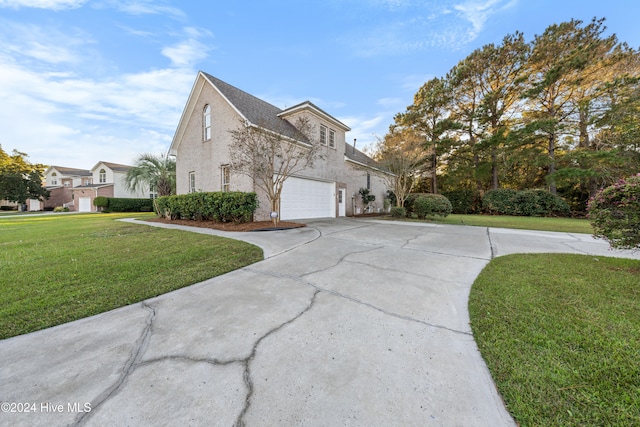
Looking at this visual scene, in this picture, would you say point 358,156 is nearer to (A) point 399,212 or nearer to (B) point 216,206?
(A) point 399,212

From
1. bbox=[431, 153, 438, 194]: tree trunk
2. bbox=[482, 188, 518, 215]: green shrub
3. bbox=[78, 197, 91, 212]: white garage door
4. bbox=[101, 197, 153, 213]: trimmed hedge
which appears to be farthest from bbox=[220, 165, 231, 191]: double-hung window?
bbox=[78, 197, 91, 212]: white garage door

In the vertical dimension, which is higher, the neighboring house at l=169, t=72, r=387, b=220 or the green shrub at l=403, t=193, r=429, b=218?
the neighboring house at l=169, t=72, r=387, b=220

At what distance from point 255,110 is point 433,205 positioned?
1078cm

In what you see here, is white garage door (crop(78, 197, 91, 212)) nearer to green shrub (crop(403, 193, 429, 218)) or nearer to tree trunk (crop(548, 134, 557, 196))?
green shrub (crop(403, 193, 429, 218))

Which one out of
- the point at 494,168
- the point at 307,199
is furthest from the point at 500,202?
the point at 307,199

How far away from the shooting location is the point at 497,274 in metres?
3.76

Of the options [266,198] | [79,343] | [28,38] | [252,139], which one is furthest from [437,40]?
[28,38]

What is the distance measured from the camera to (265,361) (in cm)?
181

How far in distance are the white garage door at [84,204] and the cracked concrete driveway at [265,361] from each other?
115ft

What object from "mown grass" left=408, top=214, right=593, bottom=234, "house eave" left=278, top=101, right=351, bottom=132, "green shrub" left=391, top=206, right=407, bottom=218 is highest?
"house eave" left=278, top=101, right=351, bottom=132

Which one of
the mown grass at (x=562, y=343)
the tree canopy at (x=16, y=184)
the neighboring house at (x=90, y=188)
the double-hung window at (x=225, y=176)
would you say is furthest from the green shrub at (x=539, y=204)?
the tree canopy at (x=16, y=184)

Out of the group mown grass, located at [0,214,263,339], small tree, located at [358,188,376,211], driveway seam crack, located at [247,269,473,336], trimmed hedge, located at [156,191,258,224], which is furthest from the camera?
small tree, located at [358,188,376,211]

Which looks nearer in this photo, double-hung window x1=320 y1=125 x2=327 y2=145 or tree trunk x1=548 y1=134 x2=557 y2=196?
double-hung window x1=320 y1=125 x2=327 y2=145

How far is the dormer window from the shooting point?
11.8 m
